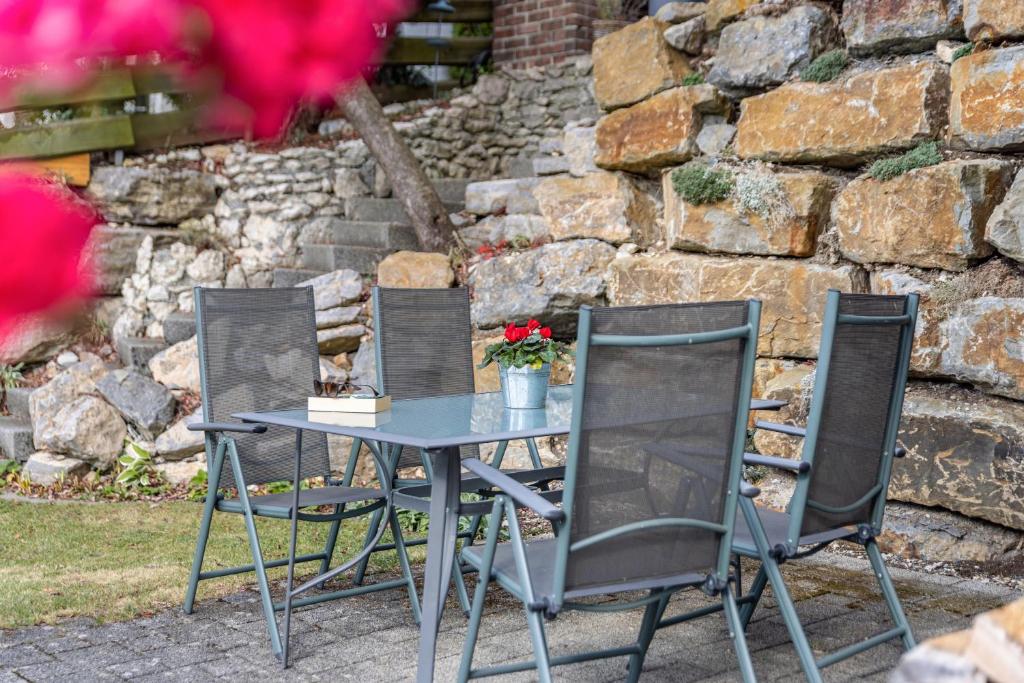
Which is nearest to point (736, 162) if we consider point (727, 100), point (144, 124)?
point (727, 100)

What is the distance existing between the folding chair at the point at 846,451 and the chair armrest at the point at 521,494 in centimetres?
62

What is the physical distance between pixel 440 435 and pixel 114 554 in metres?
2.31

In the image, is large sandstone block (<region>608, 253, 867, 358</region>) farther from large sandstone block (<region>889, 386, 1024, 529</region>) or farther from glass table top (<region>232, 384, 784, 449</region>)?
glass table top (<region>232, 384, 784, 449</region>)

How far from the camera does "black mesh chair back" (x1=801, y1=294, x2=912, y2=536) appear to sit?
2709 millimetres

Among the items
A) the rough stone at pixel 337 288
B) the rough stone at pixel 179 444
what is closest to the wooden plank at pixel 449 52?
the rough stone at pixel 337 288

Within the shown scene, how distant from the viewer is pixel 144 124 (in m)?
0.71

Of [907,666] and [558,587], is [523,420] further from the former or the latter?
[907,666]

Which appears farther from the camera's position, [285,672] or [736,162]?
[736,162]

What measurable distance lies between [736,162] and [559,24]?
3.54 m

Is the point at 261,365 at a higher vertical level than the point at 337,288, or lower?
higher

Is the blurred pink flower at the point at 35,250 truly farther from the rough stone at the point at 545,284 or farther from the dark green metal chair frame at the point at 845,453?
the rough stone at the point at 545,284

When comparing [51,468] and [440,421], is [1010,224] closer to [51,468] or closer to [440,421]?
[440,421]

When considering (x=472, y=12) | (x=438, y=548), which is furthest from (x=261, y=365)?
(x=472, y=12)

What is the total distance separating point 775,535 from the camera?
2.87 m
